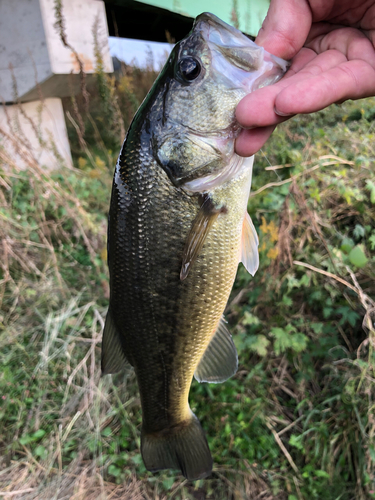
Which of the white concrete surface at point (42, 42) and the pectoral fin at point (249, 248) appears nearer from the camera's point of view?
the pectoral fin at point (249, 248)

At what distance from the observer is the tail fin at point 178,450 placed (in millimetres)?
1541

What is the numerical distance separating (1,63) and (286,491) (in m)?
6.24

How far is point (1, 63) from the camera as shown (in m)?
4.89

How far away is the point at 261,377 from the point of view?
2.43 metres

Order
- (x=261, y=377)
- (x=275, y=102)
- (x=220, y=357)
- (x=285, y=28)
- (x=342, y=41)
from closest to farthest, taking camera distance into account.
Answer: (x=275, y=102) → (x=285, y=28) → (x=342, y=41) → (x=220, y=357) → (x=261, y=377)

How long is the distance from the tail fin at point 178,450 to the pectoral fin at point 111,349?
40 cm

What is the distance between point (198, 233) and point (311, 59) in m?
0.88

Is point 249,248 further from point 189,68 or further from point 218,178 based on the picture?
point 189,68

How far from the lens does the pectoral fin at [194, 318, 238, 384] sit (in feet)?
4.88

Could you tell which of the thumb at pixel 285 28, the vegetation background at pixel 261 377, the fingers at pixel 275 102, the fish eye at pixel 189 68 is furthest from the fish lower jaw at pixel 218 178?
the vegetation background at pixel 261 377

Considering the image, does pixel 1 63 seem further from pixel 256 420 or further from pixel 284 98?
pixel 256 420

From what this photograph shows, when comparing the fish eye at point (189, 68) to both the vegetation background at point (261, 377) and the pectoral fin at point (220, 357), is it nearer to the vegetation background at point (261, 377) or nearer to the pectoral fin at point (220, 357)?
the vegetation background at point (261, 377)

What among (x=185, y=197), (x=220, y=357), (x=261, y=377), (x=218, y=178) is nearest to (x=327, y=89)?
(x=218, y=178)

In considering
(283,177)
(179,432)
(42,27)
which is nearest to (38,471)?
(179,432)
